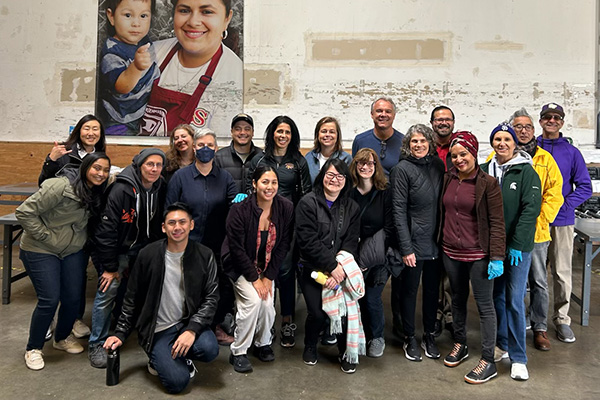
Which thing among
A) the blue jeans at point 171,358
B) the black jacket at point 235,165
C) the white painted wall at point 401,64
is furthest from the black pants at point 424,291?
the white painted wall at point 401,64

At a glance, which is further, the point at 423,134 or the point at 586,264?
the point at 586,264

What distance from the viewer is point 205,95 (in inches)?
259

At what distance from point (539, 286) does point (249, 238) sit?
2.22 meters

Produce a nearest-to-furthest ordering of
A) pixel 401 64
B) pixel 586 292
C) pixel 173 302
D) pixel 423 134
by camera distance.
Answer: pixel 173 302
pixel 423 134
pixel 586 292
pixel 401 64

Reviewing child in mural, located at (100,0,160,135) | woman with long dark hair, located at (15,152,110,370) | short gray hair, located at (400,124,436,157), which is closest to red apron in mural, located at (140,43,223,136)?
child in mural, located at (100,0,160,135)

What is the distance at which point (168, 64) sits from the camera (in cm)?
658

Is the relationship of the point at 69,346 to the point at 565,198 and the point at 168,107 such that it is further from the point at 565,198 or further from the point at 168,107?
the point at 168,107

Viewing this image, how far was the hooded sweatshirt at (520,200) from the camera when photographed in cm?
271

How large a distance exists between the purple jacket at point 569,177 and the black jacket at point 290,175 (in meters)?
2.01

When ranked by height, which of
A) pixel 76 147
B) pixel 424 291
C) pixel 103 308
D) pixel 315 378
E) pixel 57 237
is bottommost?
pixel 315 378

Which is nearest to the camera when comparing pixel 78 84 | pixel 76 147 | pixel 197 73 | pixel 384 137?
pixel 76 147

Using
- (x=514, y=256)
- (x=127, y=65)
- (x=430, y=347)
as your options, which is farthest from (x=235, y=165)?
(x=127, y=65)

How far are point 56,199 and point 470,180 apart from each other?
2689 millimetres

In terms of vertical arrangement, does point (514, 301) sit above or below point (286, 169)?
below
